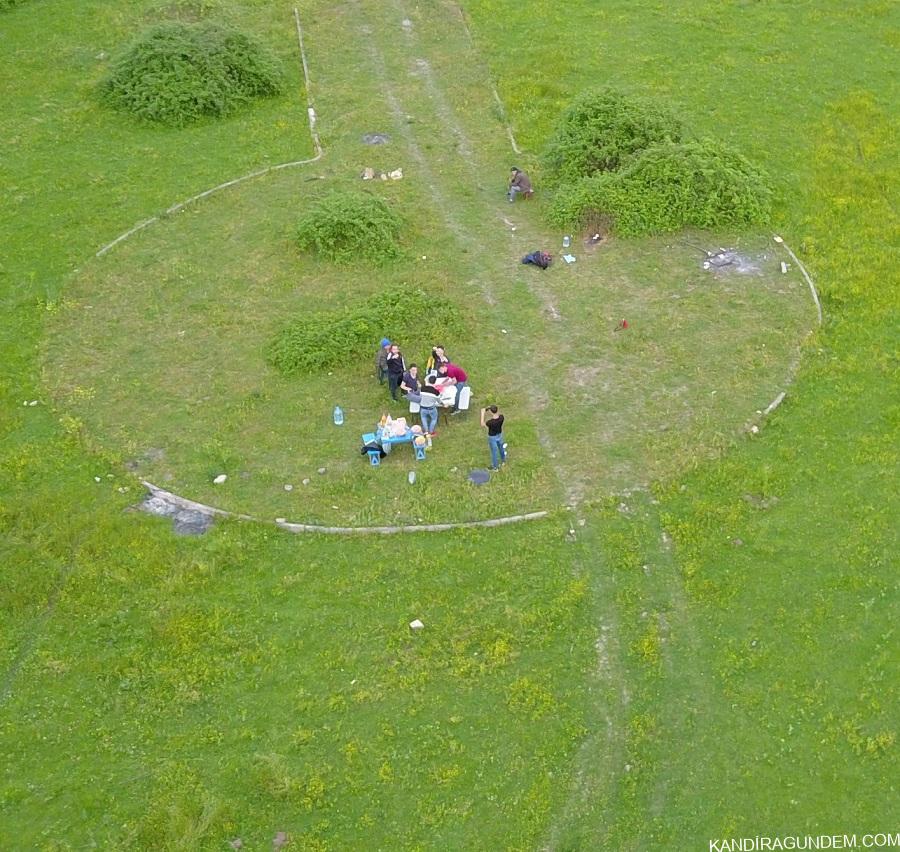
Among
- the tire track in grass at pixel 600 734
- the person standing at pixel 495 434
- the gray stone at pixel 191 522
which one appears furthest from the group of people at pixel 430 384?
the gray stone at pixel 191 522

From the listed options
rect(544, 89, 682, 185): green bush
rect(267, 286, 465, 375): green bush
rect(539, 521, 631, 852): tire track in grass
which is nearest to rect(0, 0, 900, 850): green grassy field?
rect(539, 521, 631, 852): tire track in grass

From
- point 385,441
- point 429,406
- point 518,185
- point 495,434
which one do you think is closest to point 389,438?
point 385,441

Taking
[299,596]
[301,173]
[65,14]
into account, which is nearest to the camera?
[299,596]

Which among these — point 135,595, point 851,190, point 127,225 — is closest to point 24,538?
point 135,595

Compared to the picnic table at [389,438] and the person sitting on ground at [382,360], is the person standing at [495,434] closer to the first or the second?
the picnic table at [389,438]

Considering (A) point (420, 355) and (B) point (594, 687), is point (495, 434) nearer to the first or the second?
(A) point (420, 355)

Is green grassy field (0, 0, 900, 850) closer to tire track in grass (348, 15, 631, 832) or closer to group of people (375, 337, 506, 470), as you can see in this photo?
tire track in grass (348, 15, 631, 832)

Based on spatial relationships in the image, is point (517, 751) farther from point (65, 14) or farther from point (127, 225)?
point (65, 14)
